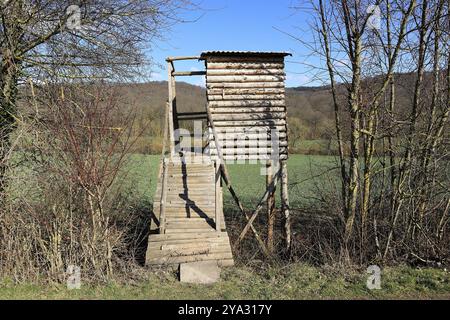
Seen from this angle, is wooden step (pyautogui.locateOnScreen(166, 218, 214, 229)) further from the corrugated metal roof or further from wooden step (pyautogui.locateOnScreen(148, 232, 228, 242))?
A: the corrugated metal roof

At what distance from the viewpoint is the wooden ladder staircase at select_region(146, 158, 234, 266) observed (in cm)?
752

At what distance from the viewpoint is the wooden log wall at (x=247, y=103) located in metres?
10.6

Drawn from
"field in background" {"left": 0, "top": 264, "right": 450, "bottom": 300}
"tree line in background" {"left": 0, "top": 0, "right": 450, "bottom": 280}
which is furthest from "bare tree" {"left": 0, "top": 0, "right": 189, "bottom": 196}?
"field in background" {"left": 0, "top": 264, "right": 450, "bottom": 300}

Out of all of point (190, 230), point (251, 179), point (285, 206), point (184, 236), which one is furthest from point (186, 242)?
point (251, 179)

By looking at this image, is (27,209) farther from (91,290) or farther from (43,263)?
(91,290)

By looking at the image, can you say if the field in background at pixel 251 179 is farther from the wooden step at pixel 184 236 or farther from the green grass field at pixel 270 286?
the wooden step at pixel 184 236

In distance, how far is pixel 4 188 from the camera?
722 centimetres

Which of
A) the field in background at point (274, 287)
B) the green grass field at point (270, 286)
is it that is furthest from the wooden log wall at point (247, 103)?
the field in background at point (274, 287)

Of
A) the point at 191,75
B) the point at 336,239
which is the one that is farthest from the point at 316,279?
the point at 191,75

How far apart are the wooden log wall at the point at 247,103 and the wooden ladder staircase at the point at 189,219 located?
3.25 feet

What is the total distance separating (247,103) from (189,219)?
12.1 ft

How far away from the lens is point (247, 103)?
35.0 feet

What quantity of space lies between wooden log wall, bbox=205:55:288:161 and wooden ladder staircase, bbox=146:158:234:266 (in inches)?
39.0

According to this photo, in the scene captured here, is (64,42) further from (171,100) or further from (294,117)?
(294,117)
